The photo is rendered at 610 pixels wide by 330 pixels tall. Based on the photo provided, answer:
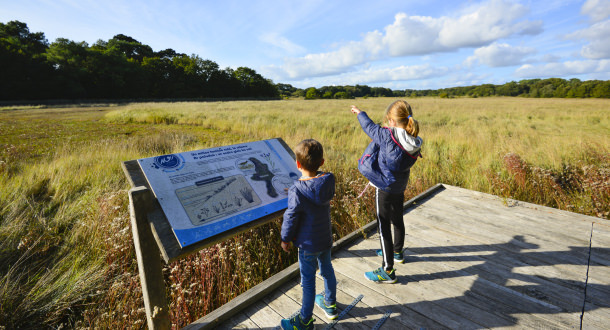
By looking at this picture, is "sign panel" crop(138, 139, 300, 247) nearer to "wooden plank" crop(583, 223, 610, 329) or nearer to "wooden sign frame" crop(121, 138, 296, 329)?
"wooden sign frame" crop(121, 138, 296, 329)

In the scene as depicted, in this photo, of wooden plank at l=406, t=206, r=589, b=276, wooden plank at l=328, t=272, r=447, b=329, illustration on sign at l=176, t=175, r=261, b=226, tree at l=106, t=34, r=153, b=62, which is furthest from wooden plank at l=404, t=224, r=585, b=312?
tree at l=106, t=34, r=153, b=62

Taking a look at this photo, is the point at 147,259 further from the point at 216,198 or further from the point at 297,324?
the point at 297,324

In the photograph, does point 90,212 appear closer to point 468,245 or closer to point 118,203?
point 118,203

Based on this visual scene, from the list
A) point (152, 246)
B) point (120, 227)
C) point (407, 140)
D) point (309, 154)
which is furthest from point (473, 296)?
point (120, 227)

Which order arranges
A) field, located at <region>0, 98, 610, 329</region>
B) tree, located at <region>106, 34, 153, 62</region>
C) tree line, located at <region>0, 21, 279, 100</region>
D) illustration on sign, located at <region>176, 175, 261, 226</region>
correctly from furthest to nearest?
1. tree, located at <region>106, 34, 153, 62</region>
2. tree line, located at <region>0, 21, 279, 100</region>
3. field, located at <region>0, 98, 610, 329</region>
4. illustration on sign, located at <region>176, 175, 261, 226</region>

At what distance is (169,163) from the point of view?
2.54 meters

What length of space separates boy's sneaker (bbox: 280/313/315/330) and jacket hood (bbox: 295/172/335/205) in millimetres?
978

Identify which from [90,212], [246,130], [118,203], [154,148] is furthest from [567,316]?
[246,130]

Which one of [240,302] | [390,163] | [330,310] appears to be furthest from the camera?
[390,163]

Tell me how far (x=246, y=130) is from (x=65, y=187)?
845 centimetres

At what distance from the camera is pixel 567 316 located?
224cm

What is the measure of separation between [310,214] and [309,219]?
1.6 inches

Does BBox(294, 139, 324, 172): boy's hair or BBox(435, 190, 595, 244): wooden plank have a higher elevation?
BBox(294, 139, 324, 172): boy's hair

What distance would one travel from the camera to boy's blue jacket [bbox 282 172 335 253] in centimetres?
196
